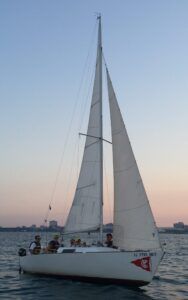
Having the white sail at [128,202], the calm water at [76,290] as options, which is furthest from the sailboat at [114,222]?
the calm water at [76,290]

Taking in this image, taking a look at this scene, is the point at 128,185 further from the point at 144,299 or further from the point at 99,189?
the point at 144,299

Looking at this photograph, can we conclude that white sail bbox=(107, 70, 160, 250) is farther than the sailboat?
Yes

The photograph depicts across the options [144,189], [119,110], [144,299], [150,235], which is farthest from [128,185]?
[144,299]

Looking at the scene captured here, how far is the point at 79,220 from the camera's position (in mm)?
21703

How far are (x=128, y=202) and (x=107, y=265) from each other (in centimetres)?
315

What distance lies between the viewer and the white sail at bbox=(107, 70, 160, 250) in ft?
64.5

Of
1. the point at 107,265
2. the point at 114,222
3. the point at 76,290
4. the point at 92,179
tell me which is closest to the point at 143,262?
the point at 107,265

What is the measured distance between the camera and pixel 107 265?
18.7 meters

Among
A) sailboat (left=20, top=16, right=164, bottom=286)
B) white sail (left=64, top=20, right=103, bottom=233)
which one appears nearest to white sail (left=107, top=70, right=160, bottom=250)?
sailboat (left=20, top=16, right=164, bottom=286)

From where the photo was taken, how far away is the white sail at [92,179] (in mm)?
21328

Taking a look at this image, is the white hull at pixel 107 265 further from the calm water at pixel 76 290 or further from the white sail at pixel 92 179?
the white sail at pixel 92 179

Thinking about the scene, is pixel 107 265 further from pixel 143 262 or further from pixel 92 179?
pixel 92 179

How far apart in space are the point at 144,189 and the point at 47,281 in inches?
250

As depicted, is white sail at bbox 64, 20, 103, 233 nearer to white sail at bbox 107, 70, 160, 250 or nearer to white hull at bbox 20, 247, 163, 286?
white sail at bbox 107, 70, 160, 250
